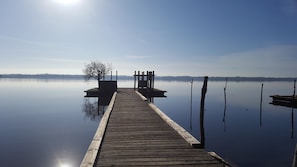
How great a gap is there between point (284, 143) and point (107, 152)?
51.7 feet

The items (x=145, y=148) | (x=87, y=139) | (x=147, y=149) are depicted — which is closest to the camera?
(x=147, y=149)

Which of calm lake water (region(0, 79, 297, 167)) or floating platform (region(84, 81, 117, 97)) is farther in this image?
floating platform (region(84, 81, 117, 97))

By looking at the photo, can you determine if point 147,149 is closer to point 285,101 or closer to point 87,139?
point 87,139

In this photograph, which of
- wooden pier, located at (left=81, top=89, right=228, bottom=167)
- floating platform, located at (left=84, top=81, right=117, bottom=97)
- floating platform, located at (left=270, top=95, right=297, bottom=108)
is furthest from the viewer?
floating platform, located at (left=84, top=81, right=117, bottom=97)

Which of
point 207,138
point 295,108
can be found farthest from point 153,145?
point 295,108

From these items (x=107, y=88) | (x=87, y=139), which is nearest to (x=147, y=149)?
(x=87, y=139)

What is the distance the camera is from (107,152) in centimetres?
809

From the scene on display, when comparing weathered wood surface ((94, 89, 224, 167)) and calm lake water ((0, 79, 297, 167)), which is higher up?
weathered wood surface ((94, 89, 224, 167))

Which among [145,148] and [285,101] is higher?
[145,148]

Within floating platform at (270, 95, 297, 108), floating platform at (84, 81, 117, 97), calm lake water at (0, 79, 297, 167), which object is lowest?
calm lake water at (0, 79, 297, 167)

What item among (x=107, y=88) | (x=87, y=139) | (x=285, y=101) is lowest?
(x=87, y=139)

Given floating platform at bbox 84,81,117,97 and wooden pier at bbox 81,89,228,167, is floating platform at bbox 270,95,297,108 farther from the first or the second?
wooden pier at bbox 81,89,228,167

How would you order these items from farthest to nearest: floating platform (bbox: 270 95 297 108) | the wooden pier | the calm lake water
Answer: floating platform (bbox: 270 95 297 108)
the calm lake water
the wooden pier

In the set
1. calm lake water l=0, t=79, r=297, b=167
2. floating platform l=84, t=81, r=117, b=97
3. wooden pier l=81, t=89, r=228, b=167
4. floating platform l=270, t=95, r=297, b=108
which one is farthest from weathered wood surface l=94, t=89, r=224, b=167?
floating platform l=270, t=95, r=297, b=108
